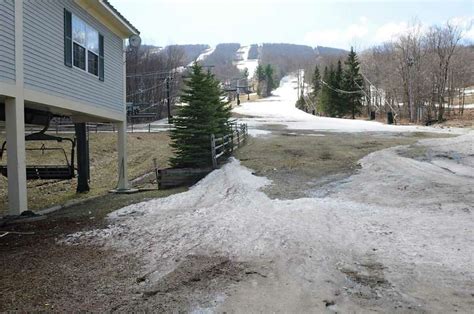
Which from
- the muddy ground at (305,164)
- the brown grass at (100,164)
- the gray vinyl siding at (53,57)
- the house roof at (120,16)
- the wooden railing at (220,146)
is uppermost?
the house roof at (120,16)

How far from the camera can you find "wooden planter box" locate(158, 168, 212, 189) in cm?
1423

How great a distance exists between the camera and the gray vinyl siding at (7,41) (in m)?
7.82

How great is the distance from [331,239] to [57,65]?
7443mm

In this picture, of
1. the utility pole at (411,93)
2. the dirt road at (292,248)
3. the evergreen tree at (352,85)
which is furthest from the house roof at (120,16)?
the evergreen tree at (352,85)

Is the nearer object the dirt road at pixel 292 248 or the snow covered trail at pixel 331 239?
the dirt road at pixel 292 248

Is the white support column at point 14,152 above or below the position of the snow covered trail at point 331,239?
above

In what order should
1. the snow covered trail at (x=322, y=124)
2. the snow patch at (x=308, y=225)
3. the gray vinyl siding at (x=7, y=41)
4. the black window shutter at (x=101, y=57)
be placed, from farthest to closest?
the snow covered trail at (x=322, y=124), the black window shutter at (x=101, y=57), the gray vinyl siding at (x=7, y=41), the snow patch at (x=308, y=225)

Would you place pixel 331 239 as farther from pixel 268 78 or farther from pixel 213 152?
pixel 268 78

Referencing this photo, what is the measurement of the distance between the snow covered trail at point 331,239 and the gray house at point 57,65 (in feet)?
8.46

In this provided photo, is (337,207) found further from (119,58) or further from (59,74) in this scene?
(119,58)

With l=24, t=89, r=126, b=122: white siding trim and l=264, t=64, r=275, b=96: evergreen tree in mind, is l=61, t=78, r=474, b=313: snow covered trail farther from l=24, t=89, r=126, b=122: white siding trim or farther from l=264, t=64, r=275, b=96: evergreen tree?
l=264, t=64, r=275, b=96: evergreen tree

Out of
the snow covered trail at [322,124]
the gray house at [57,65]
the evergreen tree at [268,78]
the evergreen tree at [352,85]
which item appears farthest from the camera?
the evergreen tree at [268,78]

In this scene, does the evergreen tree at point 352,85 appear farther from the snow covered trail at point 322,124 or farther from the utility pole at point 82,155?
the utility pole at point 82,155

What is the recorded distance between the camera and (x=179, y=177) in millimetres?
14375
